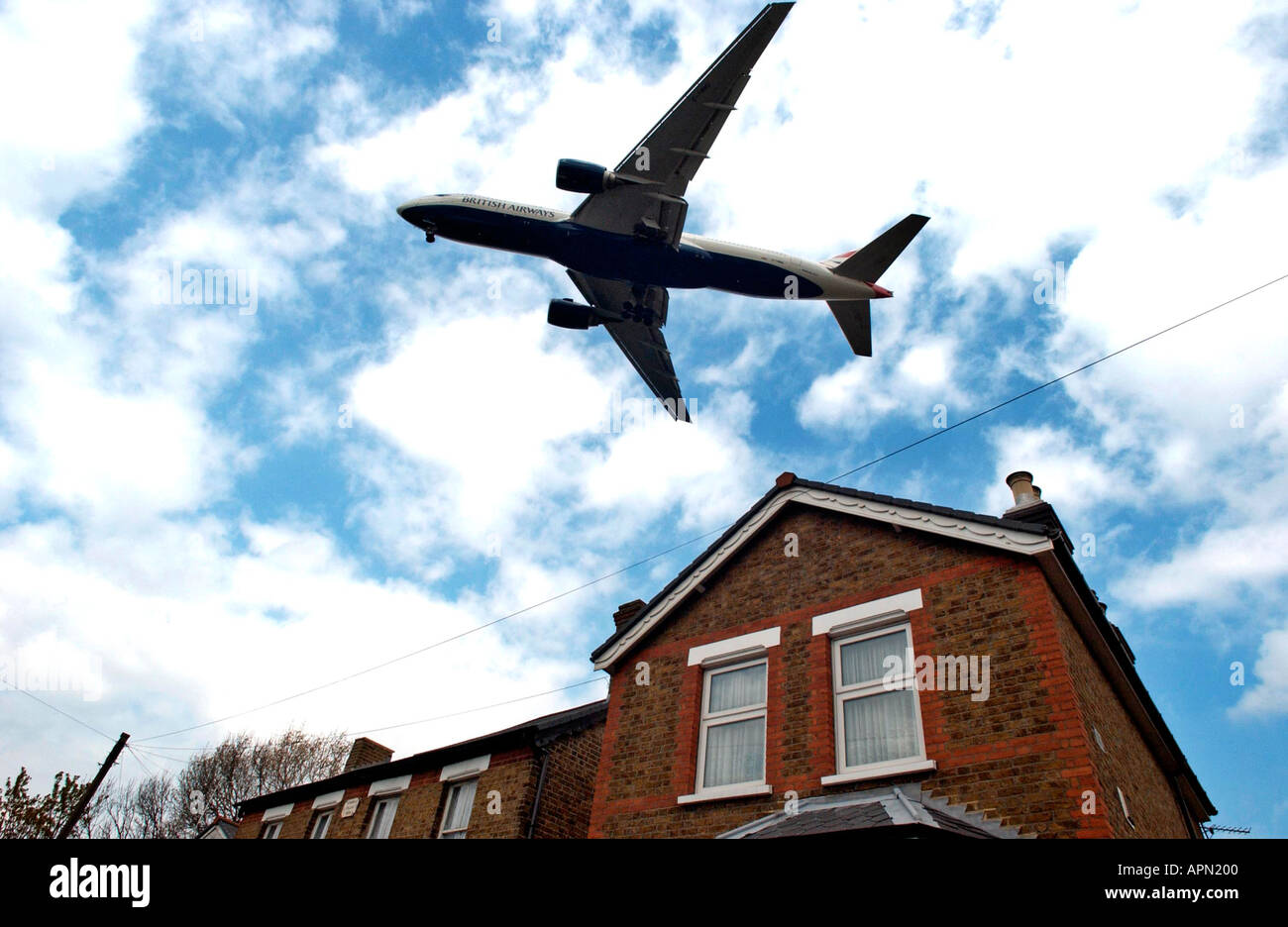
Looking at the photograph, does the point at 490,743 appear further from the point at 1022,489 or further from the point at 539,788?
the point at 1022,489

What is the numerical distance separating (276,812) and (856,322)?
19.2 meters

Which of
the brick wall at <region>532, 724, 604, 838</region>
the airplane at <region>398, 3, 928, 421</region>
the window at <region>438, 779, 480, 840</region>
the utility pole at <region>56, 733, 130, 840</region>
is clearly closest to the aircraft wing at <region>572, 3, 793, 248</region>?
the airplane at <region>398, 3, 928, 421</region>

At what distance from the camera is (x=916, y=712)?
9484mm

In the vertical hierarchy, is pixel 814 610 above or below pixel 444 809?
above

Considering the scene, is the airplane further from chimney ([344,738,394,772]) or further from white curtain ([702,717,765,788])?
chimney ([344,738,394,772])

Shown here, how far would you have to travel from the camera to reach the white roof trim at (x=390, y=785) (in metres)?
16.3

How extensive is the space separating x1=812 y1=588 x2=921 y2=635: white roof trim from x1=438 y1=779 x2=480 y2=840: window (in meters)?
8.25

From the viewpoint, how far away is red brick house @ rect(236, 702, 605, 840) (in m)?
14.2

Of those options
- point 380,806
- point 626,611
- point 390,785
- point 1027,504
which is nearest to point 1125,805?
point 1027,504

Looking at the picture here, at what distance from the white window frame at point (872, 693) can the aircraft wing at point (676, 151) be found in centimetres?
988
